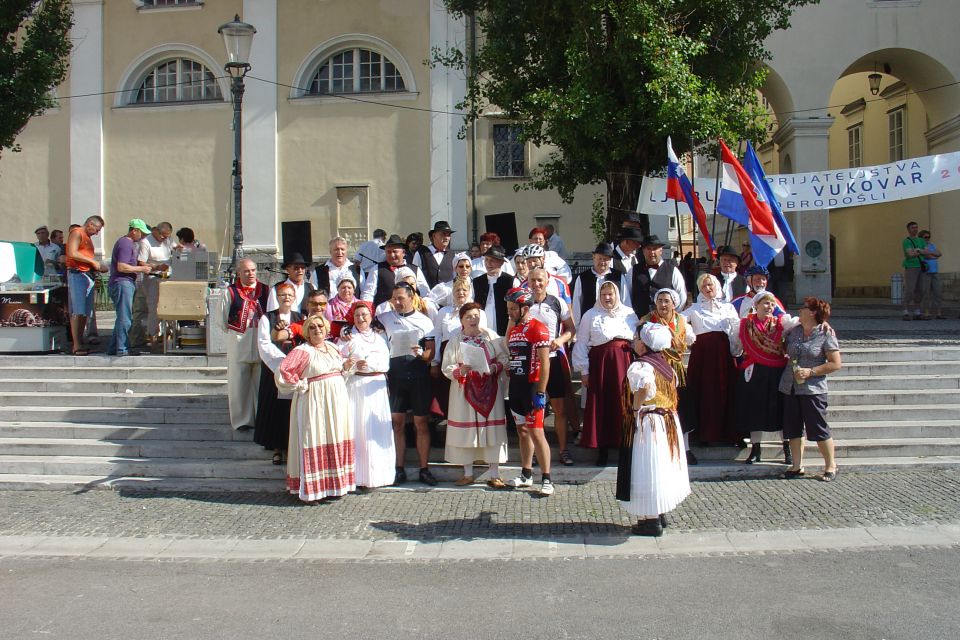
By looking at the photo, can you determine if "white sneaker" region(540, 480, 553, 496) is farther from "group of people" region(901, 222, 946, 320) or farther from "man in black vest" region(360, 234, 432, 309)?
"group of people" region(901, 222, 946, 320)

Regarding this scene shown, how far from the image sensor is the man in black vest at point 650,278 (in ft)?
31.7

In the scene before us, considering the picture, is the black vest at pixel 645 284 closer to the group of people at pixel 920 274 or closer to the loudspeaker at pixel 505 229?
the loudspeaker at pixel 505 229

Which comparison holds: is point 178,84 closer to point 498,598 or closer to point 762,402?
point 762,402

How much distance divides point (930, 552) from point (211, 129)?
1949cm

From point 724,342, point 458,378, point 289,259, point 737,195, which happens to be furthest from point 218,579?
point 737,195

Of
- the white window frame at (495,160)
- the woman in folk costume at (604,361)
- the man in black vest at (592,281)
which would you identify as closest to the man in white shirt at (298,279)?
the man in black vest at (592,281)

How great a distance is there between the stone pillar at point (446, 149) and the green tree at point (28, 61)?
9.27 meters

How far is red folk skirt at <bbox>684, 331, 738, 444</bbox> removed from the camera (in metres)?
8.94

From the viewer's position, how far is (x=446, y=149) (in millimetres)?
21859

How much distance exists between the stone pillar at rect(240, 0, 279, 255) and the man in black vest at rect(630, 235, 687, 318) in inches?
543

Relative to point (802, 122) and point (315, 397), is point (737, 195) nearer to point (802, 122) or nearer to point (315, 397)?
point (315, 397)

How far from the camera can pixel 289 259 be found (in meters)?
9.90

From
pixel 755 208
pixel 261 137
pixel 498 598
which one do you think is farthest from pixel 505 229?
pixel 261 137

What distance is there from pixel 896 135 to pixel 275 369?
21.2 m
